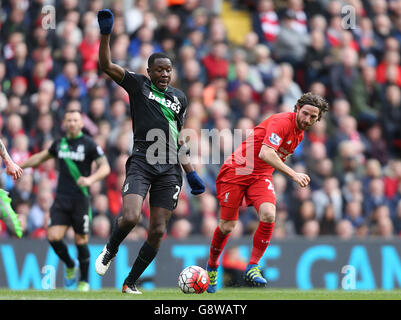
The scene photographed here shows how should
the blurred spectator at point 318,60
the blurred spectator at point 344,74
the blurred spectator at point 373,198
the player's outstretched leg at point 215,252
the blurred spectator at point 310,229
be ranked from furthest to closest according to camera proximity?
the blurred spectator at point 318,60 < the blurred spectator at point 344,74 < the blurred spectator at point 373,198 < the blurred spectator at point 310,229 < the player's outstretched leg at point 215,252

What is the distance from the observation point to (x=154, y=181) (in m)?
10.2

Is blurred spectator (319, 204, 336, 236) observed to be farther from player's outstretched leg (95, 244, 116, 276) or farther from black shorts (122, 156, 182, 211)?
→ player's outstretched leg (95, 244, 116, 276)

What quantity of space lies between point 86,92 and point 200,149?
2.27 m

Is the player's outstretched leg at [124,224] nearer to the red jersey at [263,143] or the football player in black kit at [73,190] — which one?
the red jersey at [263,143]

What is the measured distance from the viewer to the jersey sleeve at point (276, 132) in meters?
10.5

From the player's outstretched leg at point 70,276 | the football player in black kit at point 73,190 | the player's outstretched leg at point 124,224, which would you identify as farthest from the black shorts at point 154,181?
the player's outstretched leg at point 70,276

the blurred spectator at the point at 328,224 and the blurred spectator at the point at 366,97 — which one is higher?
the blurred spectator at the point at 366,97

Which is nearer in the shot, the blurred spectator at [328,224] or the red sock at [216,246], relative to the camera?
the red sock at [216,246]

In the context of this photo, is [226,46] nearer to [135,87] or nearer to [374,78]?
[374,78]

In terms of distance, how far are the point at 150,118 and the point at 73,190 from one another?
10.6 feet

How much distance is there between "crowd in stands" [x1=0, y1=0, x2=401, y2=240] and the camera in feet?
50.5

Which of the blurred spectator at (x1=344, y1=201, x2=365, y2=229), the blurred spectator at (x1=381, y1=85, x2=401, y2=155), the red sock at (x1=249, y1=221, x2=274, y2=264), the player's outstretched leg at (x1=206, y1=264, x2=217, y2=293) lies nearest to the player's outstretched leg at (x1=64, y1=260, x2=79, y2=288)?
the player's outstretched leg at (x1=206, y1=264, x2=217, y2=293)

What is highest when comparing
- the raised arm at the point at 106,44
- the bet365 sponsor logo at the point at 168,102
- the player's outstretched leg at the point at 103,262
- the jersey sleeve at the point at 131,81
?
the raised arm at the point at 106,44

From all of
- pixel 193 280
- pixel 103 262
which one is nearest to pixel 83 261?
pixel 103 262
